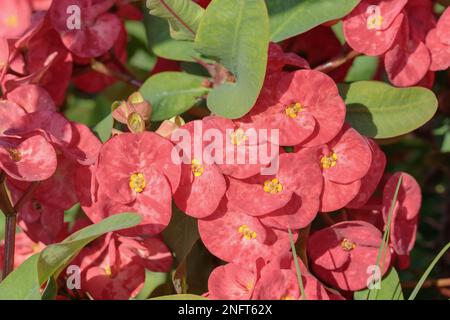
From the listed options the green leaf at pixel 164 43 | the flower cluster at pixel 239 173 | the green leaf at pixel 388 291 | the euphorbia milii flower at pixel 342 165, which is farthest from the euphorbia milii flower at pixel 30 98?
the green leaf at pixel 388 291

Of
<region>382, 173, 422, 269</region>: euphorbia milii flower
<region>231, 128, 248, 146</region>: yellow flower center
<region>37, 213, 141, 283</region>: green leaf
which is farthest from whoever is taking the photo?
<region>382, 173, 422, 269</region>: euphorbia milii flower

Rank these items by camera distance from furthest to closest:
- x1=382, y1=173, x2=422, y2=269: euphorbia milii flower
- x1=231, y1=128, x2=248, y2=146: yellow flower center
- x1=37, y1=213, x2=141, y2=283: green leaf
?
x1=382, y1=173, x2=422, y2=269: euphorbia milii flower
x1=231, y1=128, x2=248, y2=146: yellow flower center
x1=37, y1=213, x2=141, y2=283: green leaf

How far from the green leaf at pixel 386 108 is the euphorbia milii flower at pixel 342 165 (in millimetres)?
71

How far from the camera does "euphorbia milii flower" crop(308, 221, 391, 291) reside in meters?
0.91

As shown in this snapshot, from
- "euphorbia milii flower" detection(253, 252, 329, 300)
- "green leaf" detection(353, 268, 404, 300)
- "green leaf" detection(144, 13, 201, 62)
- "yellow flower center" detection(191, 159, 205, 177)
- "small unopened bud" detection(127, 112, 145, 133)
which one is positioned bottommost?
"green leaf" detection(353, 268, 404, 300)

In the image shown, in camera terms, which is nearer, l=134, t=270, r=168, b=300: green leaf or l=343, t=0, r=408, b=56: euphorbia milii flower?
l=343, t=0, r=408, b=56: euphorbia milii flower

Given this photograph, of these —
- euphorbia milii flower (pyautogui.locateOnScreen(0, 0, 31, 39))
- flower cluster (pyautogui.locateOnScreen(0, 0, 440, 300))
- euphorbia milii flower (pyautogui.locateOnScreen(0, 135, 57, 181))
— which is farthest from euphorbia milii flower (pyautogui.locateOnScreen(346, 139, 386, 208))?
euphorbia milii flower (pyautogui.locateOnScreen(0, 0, 31, 39))

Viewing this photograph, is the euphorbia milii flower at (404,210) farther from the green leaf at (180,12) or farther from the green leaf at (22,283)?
the green leaf at (22,283)

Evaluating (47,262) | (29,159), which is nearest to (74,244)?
(47,262)

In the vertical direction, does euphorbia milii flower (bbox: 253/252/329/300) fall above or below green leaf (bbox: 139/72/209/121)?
below

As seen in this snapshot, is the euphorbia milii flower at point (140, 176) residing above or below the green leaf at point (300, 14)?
below

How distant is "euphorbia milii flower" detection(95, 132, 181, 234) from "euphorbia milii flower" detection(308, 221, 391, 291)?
0.64 feet

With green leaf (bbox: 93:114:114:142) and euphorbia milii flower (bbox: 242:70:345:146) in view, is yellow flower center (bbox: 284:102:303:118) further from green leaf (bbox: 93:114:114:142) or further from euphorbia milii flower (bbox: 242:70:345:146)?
green leaf (bbox: 93:114:114:142)

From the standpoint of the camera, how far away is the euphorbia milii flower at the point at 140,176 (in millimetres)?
835
